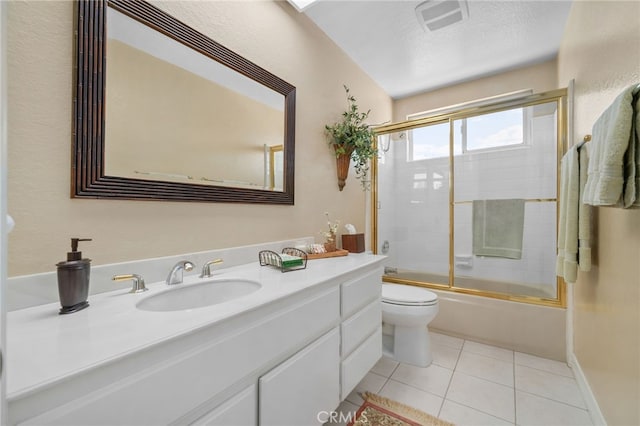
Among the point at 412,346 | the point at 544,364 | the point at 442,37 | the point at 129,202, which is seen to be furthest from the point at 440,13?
the point at 544,364

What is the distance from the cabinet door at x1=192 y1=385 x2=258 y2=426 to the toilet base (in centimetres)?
138

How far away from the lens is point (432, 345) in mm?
2184

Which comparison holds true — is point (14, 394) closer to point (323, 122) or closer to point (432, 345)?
point (323, 122)

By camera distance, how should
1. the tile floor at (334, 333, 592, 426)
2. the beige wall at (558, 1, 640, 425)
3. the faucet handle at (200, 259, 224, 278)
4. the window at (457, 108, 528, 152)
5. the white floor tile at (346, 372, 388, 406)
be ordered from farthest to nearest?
the window at (457, 108, 528, 152) < the white floor tile at (346, 372, 388, 406) < the tile floor at (334, 333, 592, 426) < the faucet handle at (200, 259, 224, 278) < the beige wall at (558, 1, 640, 425)

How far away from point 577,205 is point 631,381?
82 centimetres

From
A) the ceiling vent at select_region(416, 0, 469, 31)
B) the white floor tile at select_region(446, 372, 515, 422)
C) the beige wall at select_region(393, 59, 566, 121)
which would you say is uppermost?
the ceiling vent at select_region(416, 0, 469, 31)

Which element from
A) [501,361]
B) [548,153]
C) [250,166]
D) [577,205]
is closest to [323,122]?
[250,166]

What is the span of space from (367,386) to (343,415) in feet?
0.97

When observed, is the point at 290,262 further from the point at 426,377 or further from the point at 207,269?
the point at 426,377

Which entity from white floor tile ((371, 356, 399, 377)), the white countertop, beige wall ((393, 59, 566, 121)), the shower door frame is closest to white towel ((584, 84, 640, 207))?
the white countertop

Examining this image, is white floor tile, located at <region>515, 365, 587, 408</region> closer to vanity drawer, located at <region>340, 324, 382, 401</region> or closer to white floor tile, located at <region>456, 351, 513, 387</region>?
white floor tile, located at <region>456, 351, 513, 387</region>

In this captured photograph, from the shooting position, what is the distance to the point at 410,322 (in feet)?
6.11

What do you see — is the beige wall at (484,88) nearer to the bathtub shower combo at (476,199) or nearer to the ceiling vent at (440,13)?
the bathtub shower combo at (476,199)

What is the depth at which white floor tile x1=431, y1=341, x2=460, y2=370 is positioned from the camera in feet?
6.25
